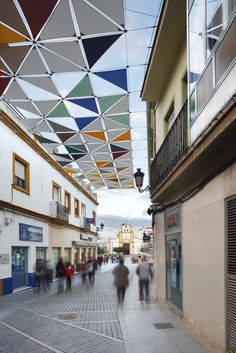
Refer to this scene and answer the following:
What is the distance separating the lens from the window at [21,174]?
59.6ft

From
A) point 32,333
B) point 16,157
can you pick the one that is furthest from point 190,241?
point 16,157

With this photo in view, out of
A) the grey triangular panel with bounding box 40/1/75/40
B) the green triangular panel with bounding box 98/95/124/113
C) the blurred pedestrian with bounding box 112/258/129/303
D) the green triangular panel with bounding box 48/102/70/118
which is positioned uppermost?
the grey triangular panel with bounding box 40/1/75/40

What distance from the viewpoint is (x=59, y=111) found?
2164 centimetres

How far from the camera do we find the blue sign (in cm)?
1858

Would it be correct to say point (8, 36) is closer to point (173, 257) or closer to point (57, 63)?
point (57, 63)

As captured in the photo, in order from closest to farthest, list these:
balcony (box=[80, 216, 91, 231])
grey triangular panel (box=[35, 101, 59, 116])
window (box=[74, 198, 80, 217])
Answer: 1. grey triangular panel (box=[35, 101, 59, 116])
2. window (box=[74, 198, 80, 217])
3. balcony (box=[80, 216, 91, 231])

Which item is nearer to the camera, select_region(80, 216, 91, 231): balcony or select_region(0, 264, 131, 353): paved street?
select_region(0, 264, 131, 353): paved street

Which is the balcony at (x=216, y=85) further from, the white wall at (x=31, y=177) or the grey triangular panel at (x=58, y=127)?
the grey triangular panel at (x=58, y=127)

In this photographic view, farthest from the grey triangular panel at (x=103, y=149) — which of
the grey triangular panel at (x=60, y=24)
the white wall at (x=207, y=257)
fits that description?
the white wall at (x=207, y=257)

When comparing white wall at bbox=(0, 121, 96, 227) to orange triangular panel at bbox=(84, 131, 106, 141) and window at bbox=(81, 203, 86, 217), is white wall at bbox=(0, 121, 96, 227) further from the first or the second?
window at bbox=(81, 203, 86, 217)

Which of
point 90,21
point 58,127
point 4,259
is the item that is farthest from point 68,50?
point 58,127

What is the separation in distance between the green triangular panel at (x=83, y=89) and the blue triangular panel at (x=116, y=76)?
81 cm

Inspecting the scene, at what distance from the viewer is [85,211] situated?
39.1 metres

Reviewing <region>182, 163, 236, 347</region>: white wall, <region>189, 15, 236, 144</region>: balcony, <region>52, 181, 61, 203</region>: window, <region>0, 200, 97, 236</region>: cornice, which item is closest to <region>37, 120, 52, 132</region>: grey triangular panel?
<region>52, 181, 61, 203</region>: window
